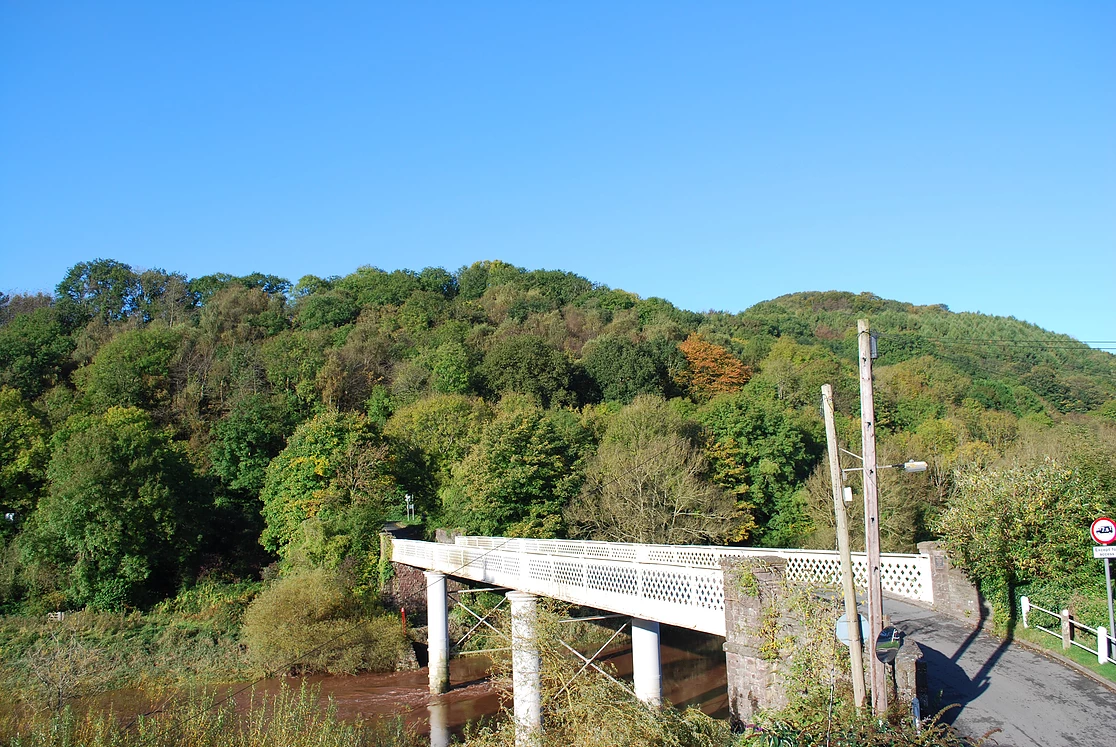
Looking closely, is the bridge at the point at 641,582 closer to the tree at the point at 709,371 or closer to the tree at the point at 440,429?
the tree at the point at 440,429

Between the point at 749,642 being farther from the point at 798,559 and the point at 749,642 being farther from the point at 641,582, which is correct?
the point at 798,559

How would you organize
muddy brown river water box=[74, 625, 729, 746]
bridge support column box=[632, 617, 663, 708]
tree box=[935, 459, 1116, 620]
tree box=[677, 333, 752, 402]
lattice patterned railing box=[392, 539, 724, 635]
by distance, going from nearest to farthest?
1. lattice patterned railing box=[392, 539, 724, 635]
2. bridge support column box=[632, 617, 663, 708]
3. tree box=[935, 459, 1116, 620]
4. muddy brown river water box=[74, 625, 729, 746]
5. tree box=[677, 333, 752, 402]

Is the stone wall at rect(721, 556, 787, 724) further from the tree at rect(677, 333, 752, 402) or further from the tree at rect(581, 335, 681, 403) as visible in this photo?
the tree at rect(677, 333, 752, 402)

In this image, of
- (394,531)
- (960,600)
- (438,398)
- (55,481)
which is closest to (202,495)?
(55,481)

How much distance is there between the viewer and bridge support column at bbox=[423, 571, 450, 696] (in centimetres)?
2545

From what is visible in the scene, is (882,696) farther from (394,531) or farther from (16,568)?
(16,568)

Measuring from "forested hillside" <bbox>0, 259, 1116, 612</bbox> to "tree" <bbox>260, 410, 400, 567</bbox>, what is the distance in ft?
0.42

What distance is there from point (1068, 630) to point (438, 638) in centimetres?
1735

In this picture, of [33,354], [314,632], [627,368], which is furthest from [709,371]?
[33,354]

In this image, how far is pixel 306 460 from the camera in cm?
3544

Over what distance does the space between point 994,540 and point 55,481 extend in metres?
34.6

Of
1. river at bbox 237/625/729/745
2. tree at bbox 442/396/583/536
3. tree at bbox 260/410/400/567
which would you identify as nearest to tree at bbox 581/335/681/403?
tree at bbox 442/396/583/536

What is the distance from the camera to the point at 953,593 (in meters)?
18.3

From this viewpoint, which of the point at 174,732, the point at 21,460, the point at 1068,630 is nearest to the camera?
the point at 174,732
